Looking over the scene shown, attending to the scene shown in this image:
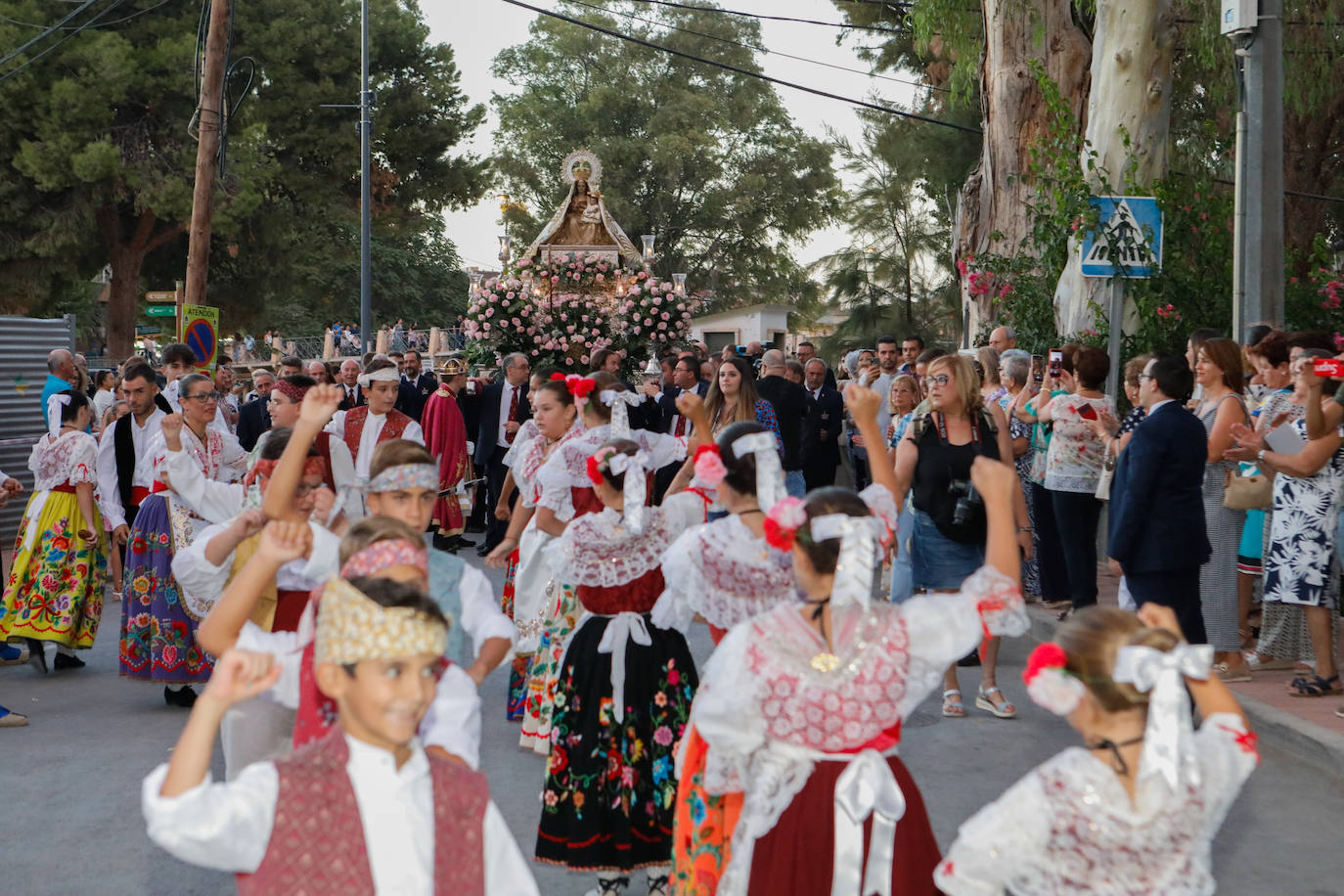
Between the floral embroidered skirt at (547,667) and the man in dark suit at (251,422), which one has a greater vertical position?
the man in dark suit at (251,422)

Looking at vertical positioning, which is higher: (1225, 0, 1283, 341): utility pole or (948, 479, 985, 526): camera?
(1225, 0, 1283, 341): utility pole

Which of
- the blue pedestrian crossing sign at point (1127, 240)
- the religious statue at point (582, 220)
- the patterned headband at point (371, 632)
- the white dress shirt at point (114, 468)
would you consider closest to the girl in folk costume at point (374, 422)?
the white dress shirt at point (114, 468)

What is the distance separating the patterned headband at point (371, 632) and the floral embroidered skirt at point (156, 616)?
6004mm

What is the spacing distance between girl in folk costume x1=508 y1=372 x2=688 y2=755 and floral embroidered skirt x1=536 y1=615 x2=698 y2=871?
0.80 m

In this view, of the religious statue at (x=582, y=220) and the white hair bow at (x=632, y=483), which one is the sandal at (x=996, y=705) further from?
the religious statue at (x=582, y=220)

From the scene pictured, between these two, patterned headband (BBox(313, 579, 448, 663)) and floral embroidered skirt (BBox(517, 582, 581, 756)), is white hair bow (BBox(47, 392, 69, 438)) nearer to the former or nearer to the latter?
floral embroidered skirt (BBox(517, 582, 581, 756))

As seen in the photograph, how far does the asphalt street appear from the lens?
5594 mm

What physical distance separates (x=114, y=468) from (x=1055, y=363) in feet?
21.1

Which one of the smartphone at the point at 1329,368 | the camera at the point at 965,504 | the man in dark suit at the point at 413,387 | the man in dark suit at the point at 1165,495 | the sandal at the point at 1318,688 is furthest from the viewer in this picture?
the man in dark suit at the point at 413,387

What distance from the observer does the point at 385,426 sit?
10.5 m

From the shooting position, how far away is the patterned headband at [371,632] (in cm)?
280

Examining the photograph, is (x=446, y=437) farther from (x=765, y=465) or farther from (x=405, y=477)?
(x=765, y=465)

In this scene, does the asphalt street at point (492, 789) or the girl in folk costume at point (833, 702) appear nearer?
the girl in folk costume at point (833, 702)

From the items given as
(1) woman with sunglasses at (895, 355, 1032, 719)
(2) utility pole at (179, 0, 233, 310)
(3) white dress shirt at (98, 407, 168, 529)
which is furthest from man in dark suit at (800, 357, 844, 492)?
(2) utility pole at (179, 0, 233, 310)
